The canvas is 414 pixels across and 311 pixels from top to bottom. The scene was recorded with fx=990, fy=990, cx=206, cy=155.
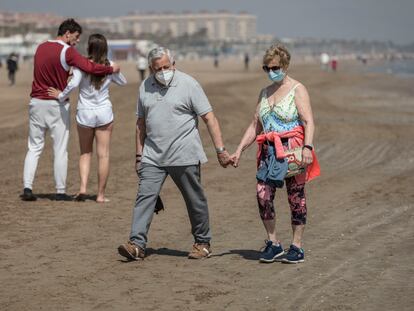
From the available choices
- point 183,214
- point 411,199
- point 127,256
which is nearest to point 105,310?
point 127,256

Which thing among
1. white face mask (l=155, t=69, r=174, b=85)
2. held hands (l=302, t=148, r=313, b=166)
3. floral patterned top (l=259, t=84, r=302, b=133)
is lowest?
held hands (l=302, t=148, r=313, b=166)

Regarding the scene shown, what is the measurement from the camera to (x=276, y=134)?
6.99 meters

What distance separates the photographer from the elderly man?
23.6 ft

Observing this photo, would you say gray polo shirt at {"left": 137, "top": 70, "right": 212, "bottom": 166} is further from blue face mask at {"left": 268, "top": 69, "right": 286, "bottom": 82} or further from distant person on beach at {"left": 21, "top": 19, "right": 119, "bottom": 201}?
distant person on beach at {"left": 21, "top": 19, "right": 119, "bottom": 201}

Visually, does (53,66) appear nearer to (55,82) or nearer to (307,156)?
(55,82)

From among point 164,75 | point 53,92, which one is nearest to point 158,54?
point 164,75

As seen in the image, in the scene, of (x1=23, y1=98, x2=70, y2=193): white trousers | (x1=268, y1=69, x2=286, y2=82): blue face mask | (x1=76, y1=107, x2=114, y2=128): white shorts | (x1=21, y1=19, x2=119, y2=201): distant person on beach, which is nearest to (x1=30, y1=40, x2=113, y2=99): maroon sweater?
(x1=21, y1=19, x2=119, y2=201): distant person on beach

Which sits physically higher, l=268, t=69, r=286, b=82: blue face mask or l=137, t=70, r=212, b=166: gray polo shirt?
l=268, t=69, r=286, b=82: blue face mask

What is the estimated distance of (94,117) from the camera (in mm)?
9891

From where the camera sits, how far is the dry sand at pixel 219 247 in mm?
6242

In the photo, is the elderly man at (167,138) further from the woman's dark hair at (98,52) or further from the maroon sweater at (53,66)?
the maroon sweater at (53,66)

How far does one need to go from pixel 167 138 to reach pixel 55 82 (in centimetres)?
302

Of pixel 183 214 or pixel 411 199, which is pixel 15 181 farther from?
pixel 411 199

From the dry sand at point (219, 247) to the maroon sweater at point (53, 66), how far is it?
3.97ft
